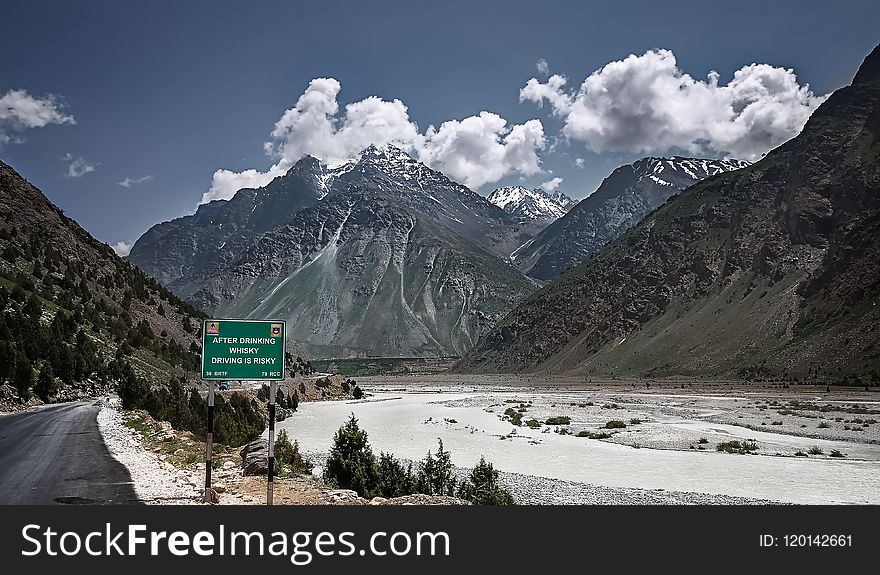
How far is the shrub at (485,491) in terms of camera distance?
16.5m

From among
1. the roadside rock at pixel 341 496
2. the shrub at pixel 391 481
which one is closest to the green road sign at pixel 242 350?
the roadside rock at pixel 341 496

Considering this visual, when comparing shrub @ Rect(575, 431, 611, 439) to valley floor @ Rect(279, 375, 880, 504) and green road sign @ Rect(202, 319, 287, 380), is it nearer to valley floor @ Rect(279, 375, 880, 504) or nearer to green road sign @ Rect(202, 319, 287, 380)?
valley floor @ Rect(279, 375, 880, 504)

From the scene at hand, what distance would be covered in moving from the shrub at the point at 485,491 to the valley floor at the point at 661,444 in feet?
7.45

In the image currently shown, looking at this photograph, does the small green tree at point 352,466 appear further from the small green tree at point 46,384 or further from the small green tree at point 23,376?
the small green tree at point 46,384

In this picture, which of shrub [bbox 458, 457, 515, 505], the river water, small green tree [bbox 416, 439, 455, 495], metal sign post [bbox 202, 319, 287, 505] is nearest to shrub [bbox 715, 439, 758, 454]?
the river water

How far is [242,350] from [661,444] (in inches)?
1233

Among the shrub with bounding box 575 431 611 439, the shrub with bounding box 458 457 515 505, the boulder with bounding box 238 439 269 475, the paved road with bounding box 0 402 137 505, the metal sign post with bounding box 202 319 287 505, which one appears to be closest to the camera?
the metal sign post with bounding box 202 319 287 505

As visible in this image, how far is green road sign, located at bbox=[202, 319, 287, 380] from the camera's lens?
1314 centimetres

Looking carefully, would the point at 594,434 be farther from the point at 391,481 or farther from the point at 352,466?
the point at 352,466

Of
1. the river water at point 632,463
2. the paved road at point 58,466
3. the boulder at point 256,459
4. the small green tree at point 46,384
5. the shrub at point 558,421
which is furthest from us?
the shrub at point 558,421

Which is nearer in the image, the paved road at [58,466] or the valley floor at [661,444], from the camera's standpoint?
the paved road at [58,466]

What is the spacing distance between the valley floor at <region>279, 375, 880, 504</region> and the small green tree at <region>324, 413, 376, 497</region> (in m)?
5.36

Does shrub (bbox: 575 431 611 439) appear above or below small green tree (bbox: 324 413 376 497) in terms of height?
below

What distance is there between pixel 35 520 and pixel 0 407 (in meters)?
28.5
